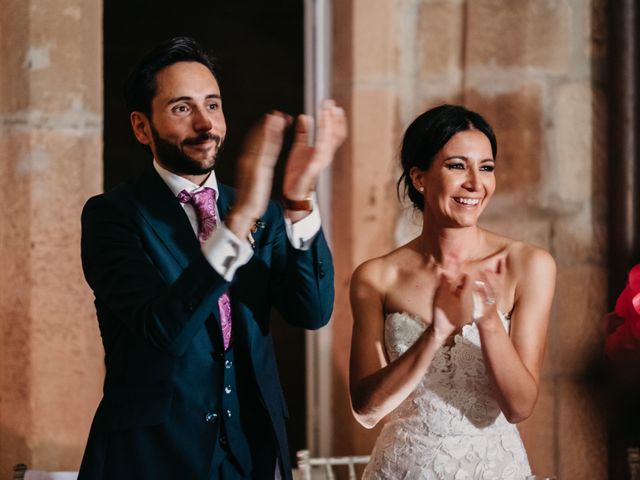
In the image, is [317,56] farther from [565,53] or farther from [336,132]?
[336,132]

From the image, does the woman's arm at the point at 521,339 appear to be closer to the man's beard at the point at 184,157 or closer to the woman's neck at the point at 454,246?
the woman's neck at the point at 454,246

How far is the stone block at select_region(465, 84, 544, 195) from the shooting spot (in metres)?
2.81

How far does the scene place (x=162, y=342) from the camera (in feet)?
5.07

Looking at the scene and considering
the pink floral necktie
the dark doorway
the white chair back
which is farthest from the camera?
the dark doorway

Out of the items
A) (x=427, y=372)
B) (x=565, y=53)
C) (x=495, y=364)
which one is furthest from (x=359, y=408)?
(x=565, y=53)

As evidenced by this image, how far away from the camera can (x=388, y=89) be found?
2.80 m

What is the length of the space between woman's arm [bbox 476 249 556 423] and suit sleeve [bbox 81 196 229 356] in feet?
1.94

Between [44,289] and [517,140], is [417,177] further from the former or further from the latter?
[44,289]

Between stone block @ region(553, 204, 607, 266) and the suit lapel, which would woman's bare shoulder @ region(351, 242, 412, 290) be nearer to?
the suit lapel

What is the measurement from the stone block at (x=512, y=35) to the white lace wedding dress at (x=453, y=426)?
1032mm

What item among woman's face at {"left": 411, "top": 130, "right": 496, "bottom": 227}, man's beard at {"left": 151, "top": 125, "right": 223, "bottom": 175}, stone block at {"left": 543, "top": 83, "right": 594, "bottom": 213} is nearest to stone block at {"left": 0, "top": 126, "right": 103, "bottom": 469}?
man's beard at {"left": 151, "top": 125, "right": 223, "bottom": 175}

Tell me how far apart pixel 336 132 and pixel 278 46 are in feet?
6.74

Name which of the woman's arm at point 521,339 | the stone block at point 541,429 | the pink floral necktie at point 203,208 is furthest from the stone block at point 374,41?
the pink floral necktie at point 203,208

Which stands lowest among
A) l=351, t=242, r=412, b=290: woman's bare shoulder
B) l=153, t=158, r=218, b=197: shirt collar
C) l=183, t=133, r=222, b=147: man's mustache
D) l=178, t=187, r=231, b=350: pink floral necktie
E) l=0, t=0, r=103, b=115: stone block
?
l=351, t=242, r=412, b=290: woman's bare shoulder
